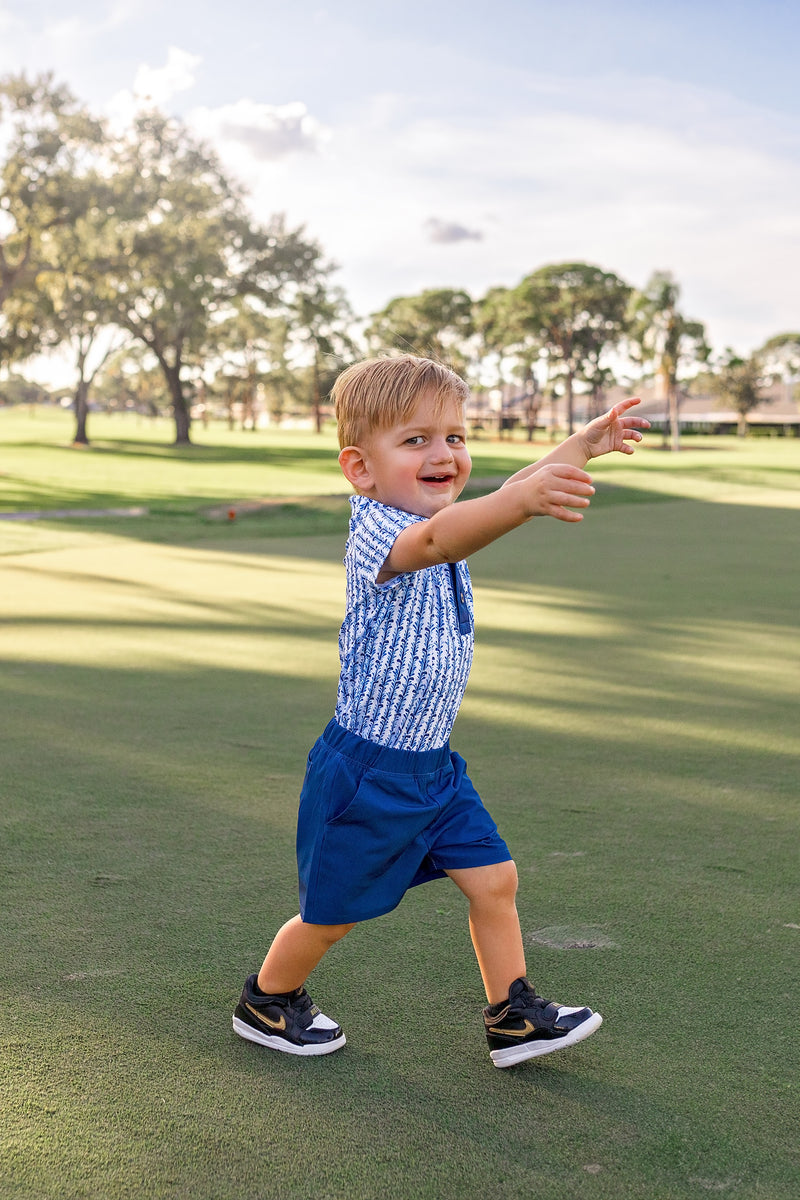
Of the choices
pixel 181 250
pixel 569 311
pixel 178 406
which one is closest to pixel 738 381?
pixel 569 311

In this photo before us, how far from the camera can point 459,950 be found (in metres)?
3.08

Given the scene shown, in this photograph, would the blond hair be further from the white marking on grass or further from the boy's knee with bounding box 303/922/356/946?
the white marking on grass

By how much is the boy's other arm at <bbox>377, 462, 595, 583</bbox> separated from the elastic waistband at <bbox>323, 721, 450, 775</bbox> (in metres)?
0.43

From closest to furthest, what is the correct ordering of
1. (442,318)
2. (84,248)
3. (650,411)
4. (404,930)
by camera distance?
(404,930) < (84,248) < (442,318) < (650,411)

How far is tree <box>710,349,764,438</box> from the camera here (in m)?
92.0

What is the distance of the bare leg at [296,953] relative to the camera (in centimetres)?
263

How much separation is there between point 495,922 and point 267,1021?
55cm

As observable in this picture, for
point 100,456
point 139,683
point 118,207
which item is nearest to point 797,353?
point 100,456

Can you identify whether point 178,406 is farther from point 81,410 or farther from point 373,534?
point 373,534

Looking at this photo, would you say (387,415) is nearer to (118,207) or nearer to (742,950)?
(742,950)

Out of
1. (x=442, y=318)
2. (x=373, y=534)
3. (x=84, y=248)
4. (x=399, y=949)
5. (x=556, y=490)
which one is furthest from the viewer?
(x=442, y=318)

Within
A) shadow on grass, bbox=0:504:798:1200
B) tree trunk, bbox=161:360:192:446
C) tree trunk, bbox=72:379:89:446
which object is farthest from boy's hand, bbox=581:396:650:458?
tree trunk, bbox=161:360:192:446

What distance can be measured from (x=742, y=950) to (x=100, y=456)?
145ft

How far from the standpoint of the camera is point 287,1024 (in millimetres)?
2582
